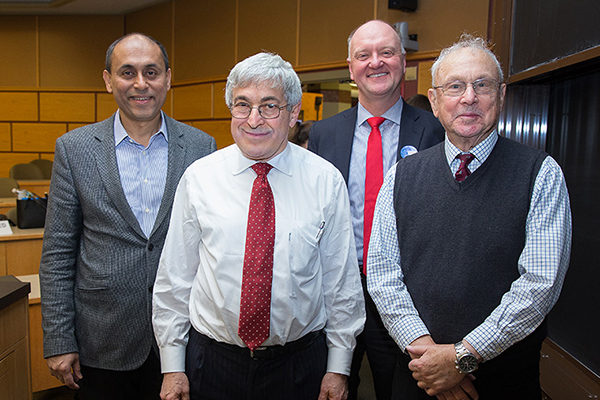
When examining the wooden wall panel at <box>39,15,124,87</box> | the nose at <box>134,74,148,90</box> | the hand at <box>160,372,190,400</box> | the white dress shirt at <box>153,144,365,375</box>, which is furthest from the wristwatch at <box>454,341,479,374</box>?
the wooden wall panel at <box>39,15,124,87</box>

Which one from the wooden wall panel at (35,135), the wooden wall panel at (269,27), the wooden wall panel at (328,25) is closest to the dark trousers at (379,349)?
the wooden wall panel at (328,25)

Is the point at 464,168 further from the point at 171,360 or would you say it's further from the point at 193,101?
the point at 193,101

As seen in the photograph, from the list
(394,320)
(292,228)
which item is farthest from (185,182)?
(394,320)

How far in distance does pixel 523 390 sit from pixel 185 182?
1.16 m

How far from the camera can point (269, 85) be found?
1389 mm

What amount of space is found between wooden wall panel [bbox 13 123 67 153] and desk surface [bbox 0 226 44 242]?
5.35m

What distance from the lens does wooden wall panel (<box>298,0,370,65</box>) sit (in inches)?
211

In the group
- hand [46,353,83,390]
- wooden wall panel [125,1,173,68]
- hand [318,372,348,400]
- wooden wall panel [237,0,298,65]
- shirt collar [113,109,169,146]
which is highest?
wooden wall panel [125,1,173,68]

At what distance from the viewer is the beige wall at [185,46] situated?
522 cm

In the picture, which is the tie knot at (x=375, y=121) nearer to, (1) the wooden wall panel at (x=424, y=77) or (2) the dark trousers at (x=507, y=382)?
(2) the dark trousers at (x=507, y=382)

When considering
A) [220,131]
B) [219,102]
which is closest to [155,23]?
[219,102]

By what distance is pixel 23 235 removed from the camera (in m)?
3.47

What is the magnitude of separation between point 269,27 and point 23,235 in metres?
4.17

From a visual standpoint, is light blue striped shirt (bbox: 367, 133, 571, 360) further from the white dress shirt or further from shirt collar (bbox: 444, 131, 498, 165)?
the white dress shirt
